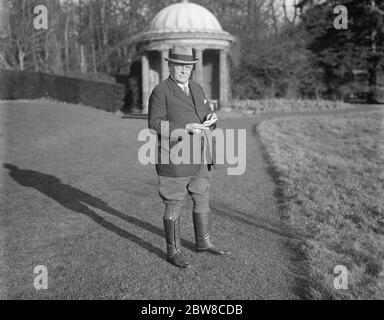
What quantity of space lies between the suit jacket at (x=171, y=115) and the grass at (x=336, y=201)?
145cm

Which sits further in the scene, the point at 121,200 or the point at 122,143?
the point at 122,143

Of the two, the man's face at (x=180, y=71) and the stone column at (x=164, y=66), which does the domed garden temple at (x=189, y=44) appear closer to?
the stone column at (x=164, y=66)

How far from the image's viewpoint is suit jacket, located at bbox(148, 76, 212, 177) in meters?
3.81

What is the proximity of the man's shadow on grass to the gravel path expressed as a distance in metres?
0.01

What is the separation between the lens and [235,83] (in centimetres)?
2652

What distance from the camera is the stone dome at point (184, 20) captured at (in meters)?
23.5

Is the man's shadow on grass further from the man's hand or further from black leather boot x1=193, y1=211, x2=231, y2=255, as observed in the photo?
the man's hand

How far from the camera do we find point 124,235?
468 centimetres

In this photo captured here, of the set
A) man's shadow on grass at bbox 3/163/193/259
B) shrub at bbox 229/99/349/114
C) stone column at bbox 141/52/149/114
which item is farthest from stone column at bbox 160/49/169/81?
man's shadow on grass at bbox 3/163/193/259
